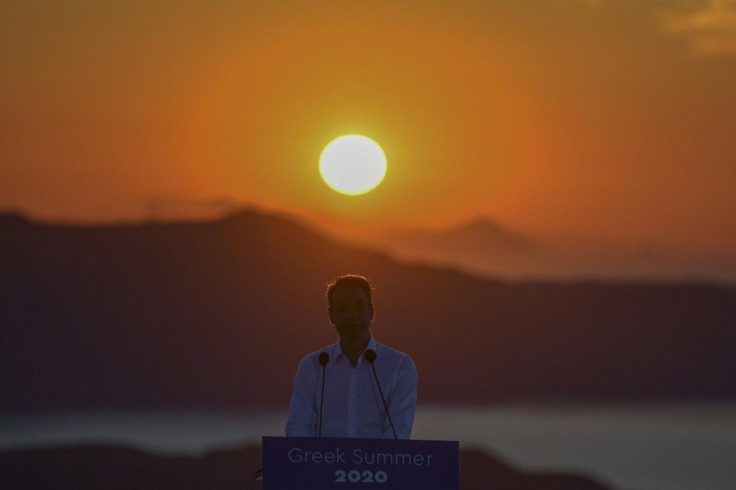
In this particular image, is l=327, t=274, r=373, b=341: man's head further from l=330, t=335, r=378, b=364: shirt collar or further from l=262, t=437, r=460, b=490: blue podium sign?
l=262, t=437, r=460, b=490: blue podium sign

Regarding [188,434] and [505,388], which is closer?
[188,434]

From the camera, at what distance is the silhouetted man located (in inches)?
181

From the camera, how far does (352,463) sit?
427 centimetres

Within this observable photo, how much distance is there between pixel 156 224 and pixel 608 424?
7.27m

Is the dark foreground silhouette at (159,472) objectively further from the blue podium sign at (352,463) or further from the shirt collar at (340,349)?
the blue podium sign at (352,463)

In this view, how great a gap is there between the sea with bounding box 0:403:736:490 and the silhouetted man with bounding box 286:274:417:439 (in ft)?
36.4

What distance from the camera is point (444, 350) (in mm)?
25047

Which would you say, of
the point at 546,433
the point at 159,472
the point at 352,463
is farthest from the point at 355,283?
the point at 546,433

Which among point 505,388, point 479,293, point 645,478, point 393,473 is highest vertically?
point 479,293

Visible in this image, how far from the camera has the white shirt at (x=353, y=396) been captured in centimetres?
462

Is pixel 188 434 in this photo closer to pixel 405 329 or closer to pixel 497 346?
pixel 405 329

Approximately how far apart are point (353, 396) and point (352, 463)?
0.40 m

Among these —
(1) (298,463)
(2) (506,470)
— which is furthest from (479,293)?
(1) (298,463)

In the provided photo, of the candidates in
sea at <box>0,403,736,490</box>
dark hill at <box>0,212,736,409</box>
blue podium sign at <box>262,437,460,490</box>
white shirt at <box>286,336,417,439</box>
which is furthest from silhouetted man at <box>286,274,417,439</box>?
dark hill at <box>0,212,736,409</box>
